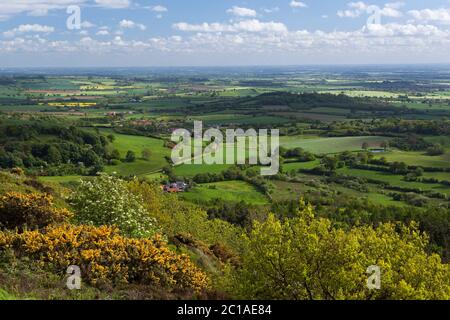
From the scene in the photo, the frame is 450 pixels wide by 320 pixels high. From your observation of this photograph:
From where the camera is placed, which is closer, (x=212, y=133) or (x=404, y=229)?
(x=404, y=229)

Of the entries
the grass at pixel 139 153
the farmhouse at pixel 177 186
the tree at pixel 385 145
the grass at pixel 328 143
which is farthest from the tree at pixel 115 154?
the tree at pixel 385 145

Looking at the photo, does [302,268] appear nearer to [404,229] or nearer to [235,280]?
[235,280]

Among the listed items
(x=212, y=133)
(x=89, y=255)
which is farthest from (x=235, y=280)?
(x=212, y=133)

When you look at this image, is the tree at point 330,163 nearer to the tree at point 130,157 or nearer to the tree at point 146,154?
the tree at point 146,154

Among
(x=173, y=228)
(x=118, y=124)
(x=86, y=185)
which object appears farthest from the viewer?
(x=118, y=124)

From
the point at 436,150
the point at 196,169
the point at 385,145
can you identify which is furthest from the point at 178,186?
the point at 385,145

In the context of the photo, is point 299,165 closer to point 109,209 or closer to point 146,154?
point 146,154
